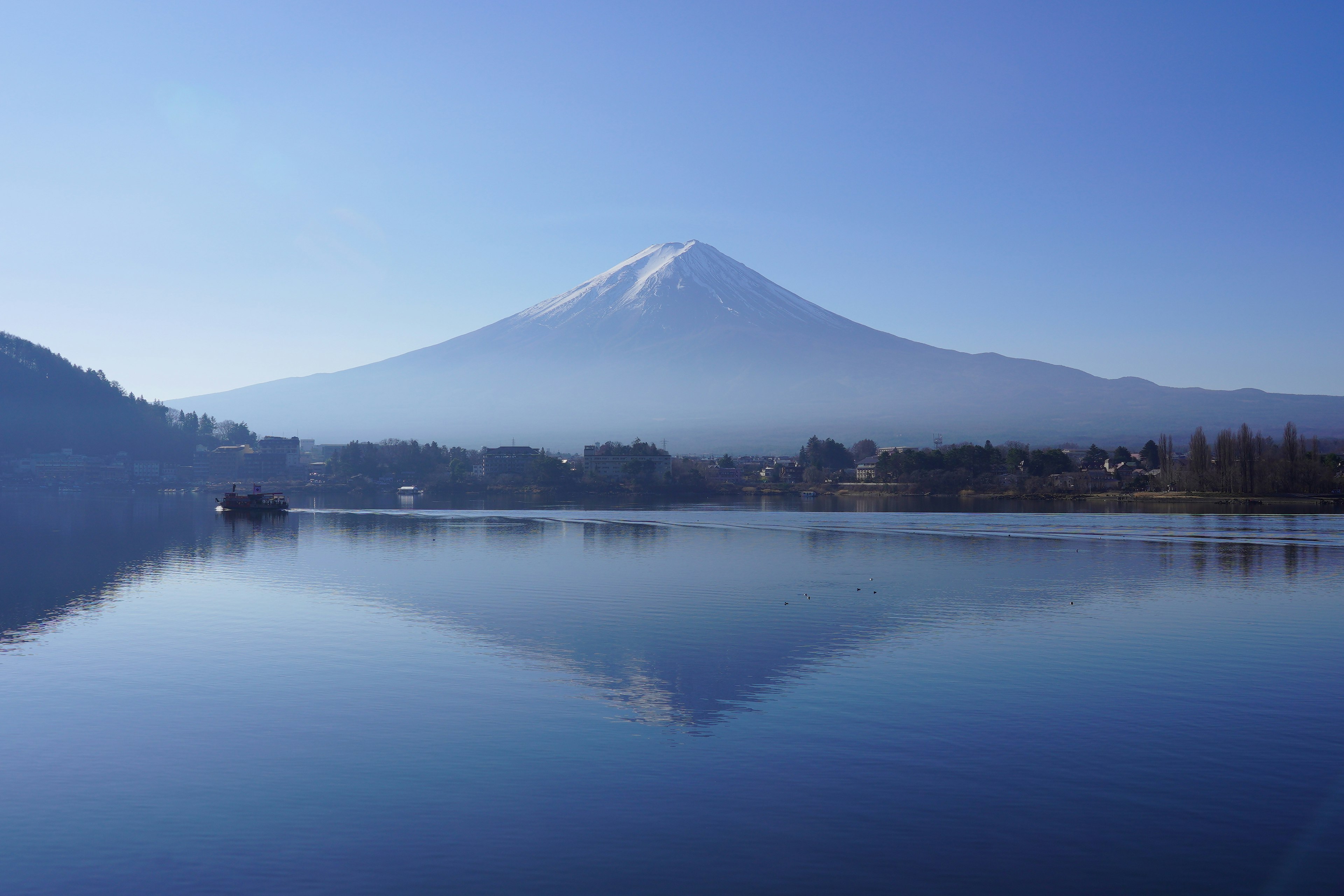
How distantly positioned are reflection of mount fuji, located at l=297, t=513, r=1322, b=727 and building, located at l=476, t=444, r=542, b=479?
9714 centimetres

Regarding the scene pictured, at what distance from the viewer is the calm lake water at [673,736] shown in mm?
10711

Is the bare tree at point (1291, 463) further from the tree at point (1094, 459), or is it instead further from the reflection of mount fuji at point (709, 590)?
the reflection of mount fuji at point (709, 590)

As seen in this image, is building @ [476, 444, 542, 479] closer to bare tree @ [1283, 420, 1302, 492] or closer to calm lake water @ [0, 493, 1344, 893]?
bare tree @ [1283, 420, 1302, 492]

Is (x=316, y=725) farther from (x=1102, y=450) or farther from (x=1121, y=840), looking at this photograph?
(x=1102, y=450)

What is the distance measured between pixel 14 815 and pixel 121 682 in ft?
25.1

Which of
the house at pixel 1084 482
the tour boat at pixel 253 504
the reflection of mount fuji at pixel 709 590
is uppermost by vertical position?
the house at pixel 1084 482

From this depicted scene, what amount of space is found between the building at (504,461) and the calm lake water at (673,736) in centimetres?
12151

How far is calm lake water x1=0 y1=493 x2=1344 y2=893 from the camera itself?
10.7 metres

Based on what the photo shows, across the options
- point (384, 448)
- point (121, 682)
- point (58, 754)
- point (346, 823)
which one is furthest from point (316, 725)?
point (384, 448)

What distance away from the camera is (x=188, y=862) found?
10.7m

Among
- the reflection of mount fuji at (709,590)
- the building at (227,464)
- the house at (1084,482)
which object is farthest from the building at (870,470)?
the building at (227,464)

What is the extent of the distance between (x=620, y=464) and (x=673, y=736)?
139778 mm

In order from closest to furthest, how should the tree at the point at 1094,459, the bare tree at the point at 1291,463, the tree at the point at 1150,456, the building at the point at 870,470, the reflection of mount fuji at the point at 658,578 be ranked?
1. the reflection of mount fuji at the point at 658,578
2. the bare tree at the point at 1291,463
3. the building at the point at 870,470
4. the tree at the point at 1150,456
5. the tree at the point at 1094,459

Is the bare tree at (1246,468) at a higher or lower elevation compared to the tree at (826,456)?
lower
